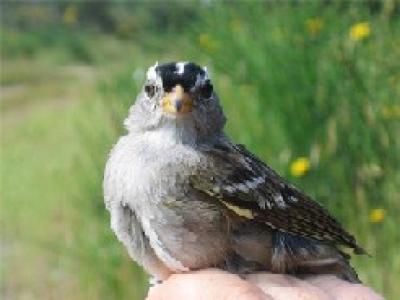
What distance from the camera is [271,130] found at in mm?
5289

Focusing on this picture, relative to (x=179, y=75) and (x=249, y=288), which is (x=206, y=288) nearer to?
(x=249, y=288)

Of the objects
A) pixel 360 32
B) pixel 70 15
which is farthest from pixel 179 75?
pixel 70 15

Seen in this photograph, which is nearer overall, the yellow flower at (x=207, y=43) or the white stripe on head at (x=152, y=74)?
the white stripe on head at (x=152, y=74)

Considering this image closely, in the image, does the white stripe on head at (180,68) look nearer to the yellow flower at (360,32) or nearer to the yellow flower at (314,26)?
the yellow flower at (360,32)

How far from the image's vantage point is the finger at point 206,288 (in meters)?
2.61

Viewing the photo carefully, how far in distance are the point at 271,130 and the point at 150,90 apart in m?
2.12

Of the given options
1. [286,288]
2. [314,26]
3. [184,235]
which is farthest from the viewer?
[314,26]

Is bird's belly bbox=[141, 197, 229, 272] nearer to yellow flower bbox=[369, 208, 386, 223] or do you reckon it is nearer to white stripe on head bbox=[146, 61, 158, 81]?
white stripe on head bbox=[146, 61, 158, 81]

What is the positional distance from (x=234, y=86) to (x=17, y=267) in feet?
6.50

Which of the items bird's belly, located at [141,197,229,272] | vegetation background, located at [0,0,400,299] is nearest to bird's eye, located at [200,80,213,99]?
bird's belly, located at [141,197,229,272]

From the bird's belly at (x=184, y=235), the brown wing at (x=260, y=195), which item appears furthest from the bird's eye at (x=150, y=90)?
the bird's belly at (x=184, y=235)

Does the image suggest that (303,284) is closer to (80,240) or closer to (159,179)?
(159,179)

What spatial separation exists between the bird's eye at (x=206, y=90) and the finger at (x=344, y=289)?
68 cm

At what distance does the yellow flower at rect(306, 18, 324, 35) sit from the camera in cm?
547
